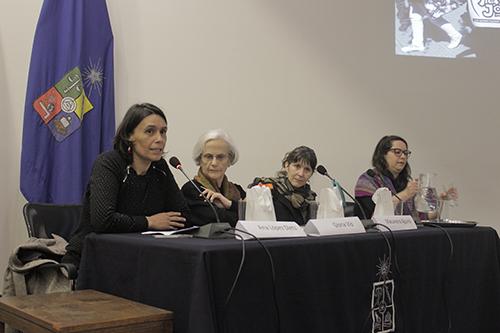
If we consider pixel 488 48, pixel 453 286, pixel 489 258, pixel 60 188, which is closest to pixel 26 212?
pixel 60 188

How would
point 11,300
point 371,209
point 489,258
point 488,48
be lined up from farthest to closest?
1. point 488,48
2. point 371,209
3. point 489,258
4. point 11,300

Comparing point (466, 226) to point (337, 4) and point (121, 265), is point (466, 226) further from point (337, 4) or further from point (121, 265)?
point (337, 4)

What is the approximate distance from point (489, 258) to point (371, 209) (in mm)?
661

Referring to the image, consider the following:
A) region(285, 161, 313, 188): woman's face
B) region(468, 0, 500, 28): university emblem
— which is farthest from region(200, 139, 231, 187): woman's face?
region(468, 0, 500, 28): university emblem

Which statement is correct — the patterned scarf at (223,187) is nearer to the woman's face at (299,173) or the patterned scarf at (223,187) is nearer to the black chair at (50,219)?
the woman's face at (299,173)

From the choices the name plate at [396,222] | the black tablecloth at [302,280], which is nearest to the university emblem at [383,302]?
the black tablecloth at [302,280]

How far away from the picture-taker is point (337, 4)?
15.6 ft

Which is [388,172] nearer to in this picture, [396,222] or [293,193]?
[293,193]

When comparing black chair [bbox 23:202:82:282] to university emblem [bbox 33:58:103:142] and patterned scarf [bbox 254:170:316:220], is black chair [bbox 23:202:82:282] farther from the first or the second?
patterned scarf [bbox 254:170:316:220]

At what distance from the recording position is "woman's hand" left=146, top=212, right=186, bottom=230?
2.35 meters

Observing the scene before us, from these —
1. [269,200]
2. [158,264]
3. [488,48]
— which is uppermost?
[488,48]

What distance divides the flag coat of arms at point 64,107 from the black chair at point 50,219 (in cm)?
46

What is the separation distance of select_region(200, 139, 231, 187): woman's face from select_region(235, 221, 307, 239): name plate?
0.95 meters

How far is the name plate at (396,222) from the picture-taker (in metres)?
2.54
